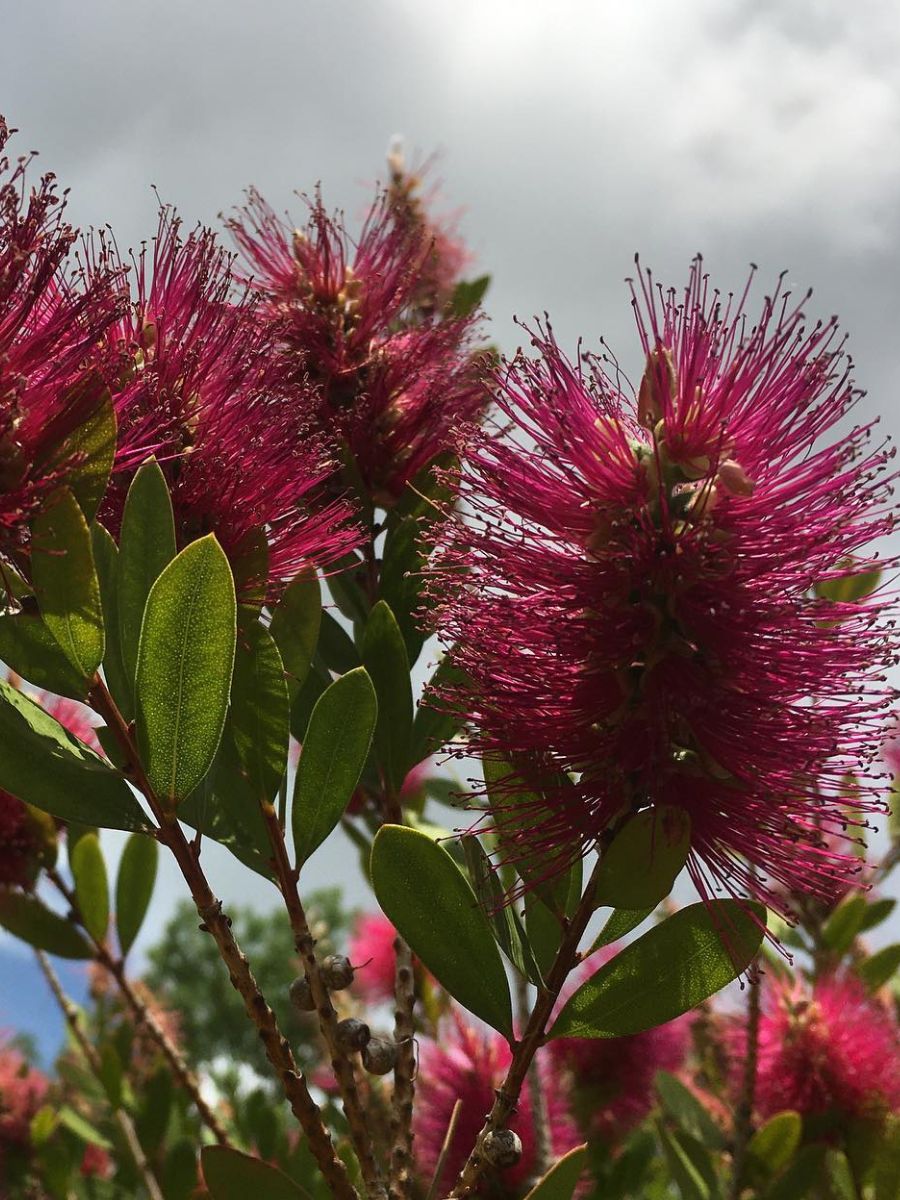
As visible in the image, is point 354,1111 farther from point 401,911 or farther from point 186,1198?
point 186,1198

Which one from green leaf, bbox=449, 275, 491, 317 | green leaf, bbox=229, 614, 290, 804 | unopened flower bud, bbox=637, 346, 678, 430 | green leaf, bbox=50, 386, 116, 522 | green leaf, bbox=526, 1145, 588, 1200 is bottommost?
green leaf, bbox=526, 1145, 588, 1200

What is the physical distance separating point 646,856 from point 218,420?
666mm

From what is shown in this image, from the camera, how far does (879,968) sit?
2373 millimetres

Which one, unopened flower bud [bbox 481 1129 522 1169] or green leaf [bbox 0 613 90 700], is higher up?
green leaf [bbox 0 613 90 700]

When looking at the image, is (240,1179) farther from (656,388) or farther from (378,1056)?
(656,388)

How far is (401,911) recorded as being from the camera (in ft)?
3.54

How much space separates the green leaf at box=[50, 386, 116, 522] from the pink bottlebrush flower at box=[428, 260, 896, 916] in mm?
362

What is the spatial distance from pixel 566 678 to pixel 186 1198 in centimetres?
137

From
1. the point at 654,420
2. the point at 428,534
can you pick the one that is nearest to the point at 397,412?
the point at 428,534

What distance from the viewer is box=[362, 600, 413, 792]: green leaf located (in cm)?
141

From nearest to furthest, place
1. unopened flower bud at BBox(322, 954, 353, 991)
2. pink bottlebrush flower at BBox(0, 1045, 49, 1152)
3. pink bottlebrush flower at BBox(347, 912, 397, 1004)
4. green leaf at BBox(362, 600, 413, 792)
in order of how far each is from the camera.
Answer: unopened flower bud at BBox(322, 954, 353, 991)
green leaf at BBox(362, 600, 413, 792)
pink bottlebrush flower at BBox(0, 1045, 49, 1152)
pink bottlebrush flower at BBox(347, 912, 397, 1004)

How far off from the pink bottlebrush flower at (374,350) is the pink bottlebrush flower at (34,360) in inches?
17.7

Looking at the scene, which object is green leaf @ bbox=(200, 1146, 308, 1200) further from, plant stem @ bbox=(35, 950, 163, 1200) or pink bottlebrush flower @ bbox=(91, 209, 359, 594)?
plant stem @ bbox=(35, 950, 163, 1200)

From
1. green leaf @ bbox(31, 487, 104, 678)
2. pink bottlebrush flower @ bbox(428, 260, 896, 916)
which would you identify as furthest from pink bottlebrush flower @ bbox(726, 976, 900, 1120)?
green leaf @ bbox(31, 487, 104, 678)
